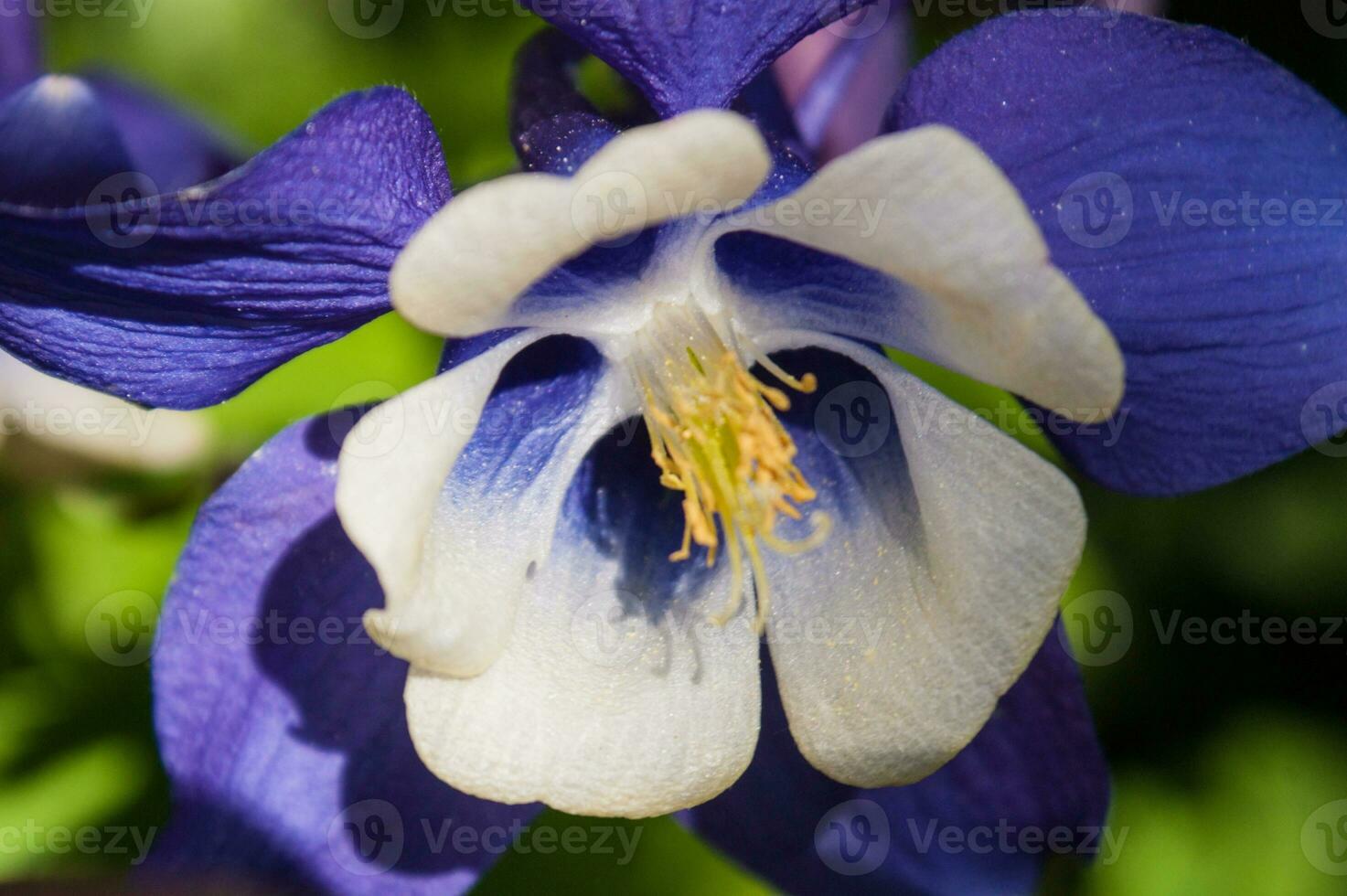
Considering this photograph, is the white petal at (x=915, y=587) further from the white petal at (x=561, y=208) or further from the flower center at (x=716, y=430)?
the white petal at (x=561, y=208)

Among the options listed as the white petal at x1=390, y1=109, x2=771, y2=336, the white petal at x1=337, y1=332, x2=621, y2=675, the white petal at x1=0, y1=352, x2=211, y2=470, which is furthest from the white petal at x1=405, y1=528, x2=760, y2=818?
the white petal at x1=0, y1=352, x2=211, y2=470

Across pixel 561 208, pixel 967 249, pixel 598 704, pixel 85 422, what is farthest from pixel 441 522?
pixel 85 422

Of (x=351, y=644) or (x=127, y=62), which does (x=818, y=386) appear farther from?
(x=127, y=62)

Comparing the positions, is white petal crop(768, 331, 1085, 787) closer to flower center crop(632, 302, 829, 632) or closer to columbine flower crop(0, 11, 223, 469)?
flower center crop(632, 302, 829, 632)

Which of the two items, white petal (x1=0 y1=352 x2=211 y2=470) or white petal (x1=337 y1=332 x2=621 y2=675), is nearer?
white petal (x1=337 y1=332 x2=621 y2=675)

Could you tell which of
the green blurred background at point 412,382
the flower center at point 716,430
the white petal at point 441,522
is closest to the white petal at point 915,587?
the flower center at point 716,430

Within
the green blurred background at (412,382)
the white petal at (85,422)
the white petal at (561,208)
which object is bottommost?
the green blurred background at (412,382)

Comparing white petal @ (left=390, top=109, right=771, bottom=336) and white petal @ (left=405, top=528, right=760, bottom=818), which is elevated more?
white petal @ (left=390, top=109, right=771, bottom=336)
